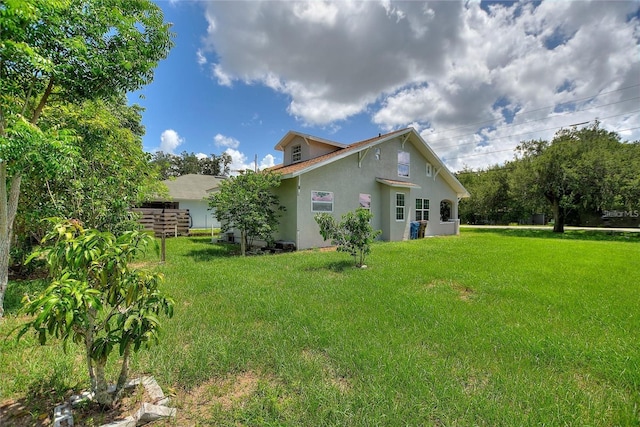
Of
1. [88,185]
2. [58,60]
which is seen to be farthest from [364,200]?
[58,60]

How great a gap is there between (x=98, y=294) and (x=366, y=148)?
490 inches

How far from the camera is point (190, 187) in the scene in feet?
79.9

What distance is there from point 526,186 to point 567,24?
1358 cm

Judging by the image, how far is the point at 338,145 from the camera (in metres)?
15.2

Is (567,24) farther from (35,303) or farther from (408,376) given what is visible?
(35,303)

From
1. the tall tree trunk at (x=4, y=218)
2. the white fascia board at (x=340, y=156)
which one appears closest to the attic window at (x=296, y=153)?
the white fascia board at (x=340, y=156)

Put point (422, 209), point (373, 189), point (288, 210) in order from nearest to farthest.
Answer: point (288, 210), point (373, 189), point (422, 209)

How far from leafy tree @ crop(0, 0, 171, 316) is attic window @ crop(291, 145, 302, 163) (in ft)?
34.5

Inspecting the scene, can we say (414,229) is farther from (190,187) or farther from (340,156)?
(190,187)

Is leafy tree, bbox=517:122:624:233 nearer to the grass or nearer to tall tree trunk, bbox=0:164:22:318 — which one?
the grass

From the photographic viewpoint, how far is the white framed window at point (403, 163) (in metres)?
15.7

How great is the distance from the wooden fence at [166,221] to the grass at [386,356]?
39.4ft

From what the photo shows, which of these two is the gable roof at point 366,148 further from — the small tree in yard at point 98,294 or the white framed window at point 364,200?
the small tree in yard at point 98,294

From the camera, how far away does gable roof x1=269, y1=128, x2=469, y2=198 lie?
37.2 feet
